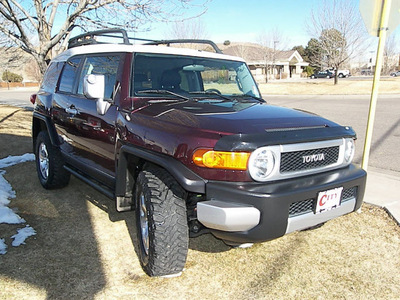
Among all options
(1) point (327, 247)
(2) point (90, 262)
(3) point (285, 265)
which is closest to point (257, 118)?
(3) point (285, 265)

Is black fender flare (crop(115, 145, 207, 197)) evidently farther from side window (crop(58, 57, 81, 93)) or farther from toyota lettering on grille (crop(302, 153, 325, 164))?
side window (crop(58, 57, 81, 93))

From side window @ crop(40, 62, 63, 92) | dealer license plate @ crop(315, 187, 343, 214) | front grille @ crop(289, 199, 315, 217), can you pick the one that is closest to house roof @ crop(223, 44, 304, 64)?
side window @ crop(40, 62, 63, 92)

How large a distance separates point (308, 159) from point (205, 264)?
1331 mm

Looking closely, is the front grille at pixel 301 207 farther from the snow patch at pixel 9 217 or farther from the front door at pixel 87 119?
the snow patch at pixel 9 217

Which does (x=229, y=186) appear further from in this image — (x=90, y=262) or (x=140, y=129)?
(x=90, y=262)

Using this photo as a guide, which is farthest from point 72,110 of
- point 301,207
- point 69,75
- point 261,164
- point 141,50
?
point 301,207

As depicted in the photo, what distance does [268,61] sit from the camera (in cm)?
4334

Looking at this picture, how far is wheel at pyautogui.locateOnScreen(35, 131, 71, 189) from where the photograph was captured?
4758 mm

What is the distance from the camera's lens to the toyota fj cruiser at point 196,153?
7.93 ft

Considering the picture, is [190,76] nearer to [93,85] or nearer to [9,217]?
[93,85]

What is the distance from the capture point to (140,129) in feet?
9.61

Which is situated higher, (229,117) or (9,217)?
(229,117)

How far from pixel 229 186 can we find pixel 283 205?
39 cm

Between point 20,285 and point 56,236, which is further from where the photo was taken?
point 56,236
